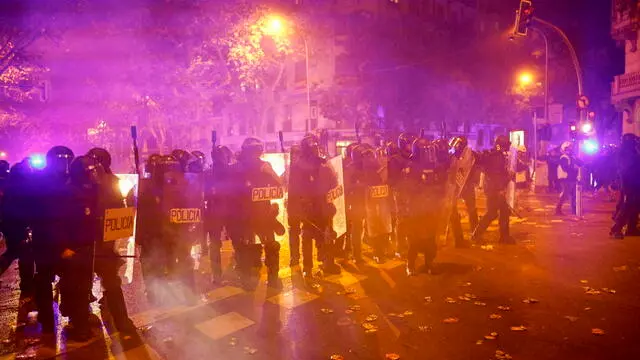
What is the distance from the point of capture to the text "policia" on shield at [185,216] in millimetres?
6516

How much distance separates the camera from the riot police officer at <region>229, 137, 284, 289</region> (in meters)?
7.33

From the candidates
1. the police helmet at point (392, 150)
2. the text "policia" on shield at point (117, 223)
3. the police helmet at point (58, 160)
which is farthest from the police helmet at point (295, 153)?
the police helmet at point (58, 160)

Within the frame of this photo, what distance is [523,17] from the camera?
A: 46.5 feet

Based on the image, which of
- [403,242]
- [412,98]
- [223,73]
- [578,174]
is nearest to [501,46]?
[412,98]

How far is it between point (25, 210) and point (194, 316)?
2340mm

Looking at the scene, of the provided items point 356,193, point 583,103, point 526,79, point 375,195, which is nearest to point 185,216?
point 356,193

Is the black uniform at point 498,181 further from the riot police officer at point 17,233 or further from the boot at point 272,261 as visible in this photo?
the riot police officer at point 17,233

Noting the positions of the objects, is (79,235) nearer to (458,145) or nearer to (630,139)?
(458,145)

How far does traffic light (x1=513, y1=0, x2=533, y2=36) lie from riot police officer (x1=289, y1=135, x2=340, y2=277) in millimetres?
9577

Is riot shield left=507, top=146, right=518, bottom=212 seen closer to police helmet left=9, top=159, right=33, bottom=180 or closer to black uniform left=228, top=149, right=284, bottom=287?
black uniform left=228, top=149, right=284, bottom=287

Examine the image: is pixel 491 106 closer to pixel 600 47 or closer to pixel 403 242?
pixel 600 47

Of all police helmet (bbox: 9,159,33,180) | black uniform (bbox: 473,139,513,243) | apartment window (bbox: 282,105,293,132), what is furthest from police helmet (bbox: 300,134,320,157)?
apartment window (bbox: 282,105,293,132)

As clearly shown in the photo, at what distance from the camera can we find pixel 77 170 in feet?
17.0

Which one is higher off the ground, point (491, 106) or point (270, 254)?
point (491, 106)
